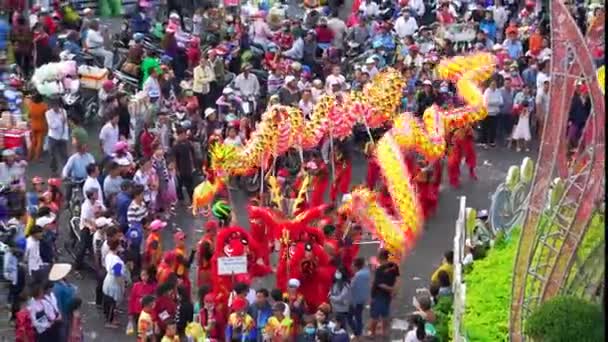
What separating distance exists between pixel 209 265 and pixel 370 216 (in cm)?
218

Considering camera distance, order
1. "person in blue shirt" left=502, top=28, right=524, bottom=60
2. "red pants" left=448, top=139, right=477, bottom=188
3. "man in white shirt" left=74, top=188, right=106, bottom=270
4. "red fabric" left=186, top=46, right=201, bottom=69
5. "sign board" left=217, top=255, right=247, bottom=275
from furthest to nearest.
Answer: "person in blue shirt" left=502, top=28, right=524, bottom=60
"red fabric" left=186, top=46, right=201, bottom=69
"red pants" left=448, top=139, right=477, bottom=188
"man in white shirt" left=74, top=188, right=106, bottom=270
"sign board" left=217, top=255, right=247, bottom=275

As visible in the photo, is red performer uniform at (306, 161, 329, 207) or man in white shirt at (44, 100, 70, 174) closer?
red performer uniform at (306, 161, 329, 207)

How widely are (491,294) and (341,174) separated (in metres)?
4.62

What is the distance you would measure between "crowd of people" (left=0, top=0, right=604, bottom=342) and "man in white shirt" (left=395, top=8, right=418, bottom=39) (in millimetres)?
40

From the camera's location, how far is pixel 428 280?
20.8 metres

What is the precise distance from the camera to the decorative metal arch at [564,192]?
1590 centimetres

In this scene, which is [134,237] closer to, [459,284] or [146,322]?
[146,322]

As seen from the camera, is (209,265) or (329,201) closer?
→ (209,265)

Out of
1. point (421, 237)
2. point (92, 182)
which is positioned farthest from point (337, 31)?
point (92, 182)

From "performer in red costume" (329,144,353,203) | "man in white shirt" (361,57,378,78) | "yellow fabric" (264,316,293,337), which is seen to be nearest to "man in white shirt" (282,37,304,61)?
"man in white shirt" (361,57,378,78)

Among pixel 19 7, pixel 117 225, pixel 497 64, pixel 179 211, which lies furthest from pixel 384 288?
pixel 19 7

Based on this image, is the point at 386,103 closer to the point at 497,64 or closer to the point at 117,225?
the point at 497,64

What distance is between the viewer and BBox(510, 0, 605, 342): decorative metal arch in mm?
15898

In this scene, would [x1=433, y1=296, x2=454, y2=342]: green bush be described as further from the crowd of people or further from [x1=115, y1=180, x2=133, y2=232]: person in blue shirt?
[x1=115, y1=180, x2=133, y2=232]: person in blue shirt
